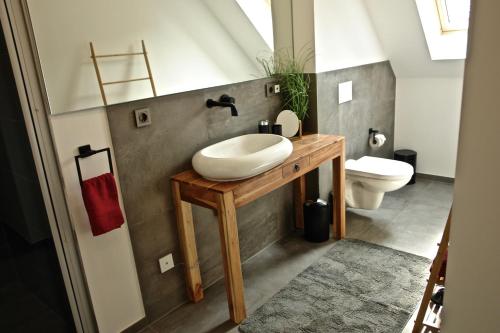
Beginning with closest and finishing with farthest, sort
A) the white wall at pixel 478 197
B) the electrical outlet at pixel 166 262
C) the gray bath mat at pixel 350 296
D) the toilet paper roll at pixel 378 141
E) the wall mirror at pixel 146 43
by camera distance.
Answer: the white wall at pixel 478 197, the wall mirror at pixel 146 43, the gray bath mat at pixel 350 296, the electrical outlet at pixel 166 262, the toilet paper roll at pixel 378 141

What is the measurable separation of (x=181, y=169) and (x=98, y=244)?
1.91 feet

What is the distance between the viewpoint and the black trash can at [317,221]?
275 cm

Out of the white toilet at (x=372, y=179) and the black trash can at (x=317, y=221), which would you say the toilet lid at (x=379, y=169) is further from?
the black trash can at (x=317, y=221)

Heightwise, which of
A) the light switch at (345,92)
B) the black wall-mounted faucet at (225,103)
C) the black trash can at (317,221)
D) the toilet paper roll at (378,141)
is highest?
the black wall-mounted faucet at (225,103)

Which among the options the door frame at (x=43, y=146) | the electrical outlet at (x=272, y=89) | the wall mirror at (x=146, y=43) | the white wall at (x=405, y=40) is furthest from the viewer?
the white wall at (x=405, y=40)

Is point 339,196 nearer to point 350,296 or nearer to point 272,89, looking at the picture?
point 350,296

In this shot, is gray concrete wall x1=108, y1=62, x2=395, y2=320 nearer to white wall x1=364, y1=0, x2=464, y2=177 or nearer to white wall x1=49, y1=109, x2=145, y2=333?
white wall x1=49, y1=109, x2=145, y2=333

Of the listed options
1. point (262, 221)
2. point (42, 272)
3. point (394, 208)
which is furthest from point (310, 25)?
point (42, 272)

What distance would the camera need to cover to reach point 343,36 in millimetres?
2975

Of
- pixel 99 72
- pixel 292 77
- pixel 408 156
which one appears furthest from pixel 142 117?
pixel 408 156

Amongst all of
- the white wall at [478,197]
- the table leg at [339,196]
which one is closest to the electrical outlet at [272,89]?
the table leg at [339,196]

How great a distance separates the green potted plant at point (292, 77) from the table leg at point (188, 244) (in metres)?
1.09

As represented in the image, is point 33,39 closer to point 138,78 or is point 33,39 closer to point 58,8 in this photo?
point 58,8

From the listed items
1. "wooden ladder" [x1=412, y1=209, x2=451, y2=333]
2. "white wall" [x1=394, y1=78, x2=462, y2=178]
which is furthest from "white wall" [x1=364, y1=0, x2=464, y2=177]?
"wooden ladder" [x1=412, y1=209, x2=451, y2=333]
